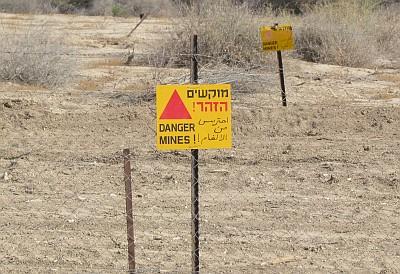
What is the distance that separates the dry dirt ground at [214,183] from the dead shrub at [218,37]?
5.39 feet

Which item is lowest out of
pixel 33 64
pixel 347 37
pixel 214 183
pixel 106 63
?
pixel 214 183

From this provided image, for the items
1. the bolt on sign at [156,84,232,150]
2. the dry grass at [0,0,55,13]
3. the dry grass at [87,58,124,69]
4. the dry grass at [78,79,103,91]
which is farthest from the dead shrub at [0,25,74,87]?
the dry grass at [0,0,55,13]

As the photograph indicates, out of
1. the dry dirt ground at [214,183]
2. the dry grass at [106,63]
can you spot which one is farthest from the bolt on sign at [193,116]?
the dry grass at [106,63]

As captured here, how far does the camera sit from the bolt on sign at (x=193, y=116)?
18.1ft

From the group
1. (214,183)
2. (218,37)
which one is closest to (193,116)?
(214,183)

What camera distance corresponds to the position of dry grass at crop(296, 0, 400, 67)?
18594 mm

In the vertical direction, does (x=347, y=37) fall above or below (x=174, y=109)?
above

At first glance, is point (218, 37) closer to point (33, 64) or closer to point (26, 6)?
point (33, 64)

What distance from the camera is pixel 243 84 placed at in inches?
548

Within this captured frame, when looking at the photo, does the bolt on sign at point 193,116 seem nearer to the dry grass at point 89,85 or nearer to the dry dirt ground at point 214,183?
the dry dirt ground at point 214,183

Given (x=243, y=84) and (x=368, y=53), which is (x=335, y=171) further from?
(x=368, y=53)

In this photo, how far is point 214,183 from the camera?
9180 millimetres

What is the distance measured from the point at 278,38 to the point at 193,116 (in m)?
7.31

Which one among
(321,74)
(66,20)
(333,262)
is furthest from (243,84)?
(66,20)
